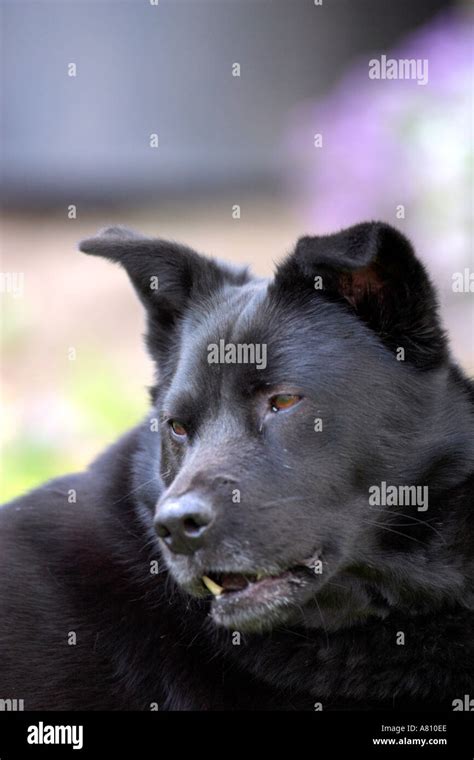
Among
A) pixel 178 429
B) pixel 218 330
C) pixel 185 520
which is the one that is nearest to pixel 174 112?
pixel 218 330

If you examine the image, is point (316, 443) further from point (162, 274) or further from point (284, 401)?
point (162, 274)

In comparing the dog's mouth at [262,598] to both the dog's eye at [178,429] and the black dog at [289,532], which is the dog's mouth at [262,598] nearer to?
the black dog at [289,532]

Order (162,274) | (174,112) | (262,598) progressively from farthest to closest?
(174,112), (162,274), (262,598)

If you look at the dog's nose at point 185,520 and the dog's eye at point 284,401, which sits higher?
the dog's eye at point 284,401

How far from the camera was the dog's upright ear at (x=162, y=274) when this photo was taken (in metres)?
3.41

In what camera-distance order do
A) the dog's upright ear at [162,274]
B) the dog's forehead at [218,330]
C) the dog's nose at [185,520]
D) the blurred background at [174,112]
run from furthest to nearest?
1. the blurred background at [174,112]
2. the dog's upright ear at [162,274]
3. the dog's forehead at [218,330]
4. the dog's nose at [185,520]

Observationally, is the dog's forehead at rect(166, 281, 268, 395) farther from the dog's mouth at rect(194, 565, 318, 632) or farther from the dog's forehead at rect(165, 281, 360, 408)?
the dog's mouth at rect(194, 565, 318, 632)

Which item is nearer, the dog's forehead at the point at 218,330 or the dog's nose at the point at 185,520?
the dog's nose at the point at 185,520

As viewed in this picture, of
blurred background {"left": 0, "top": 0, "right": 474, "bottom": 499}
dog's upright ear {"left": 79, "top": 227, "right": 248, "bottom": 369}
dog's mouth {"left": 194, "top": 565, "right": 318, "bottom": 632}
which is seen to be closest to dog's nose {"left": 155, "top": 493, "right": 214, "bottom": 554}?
dog's mouth {"left": 194, "top": 565, "right": 318, "bottom": 632}

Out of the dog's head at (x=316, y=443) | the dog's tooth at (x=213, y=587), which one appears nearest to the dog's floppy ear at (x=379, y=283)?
the dog's head at (x=316, y=443)

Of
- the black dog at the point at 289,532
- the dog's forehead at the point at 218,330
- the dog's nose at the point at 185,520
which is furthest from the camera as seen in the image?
the dog's forehead at the point at 218,330

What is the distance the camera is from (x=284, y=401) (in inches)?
121

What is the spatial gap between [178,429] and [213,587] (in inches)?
19.0

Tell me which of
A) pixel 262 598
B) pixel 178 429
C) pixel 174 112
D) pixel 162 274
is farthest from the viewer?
pixel 174 112
